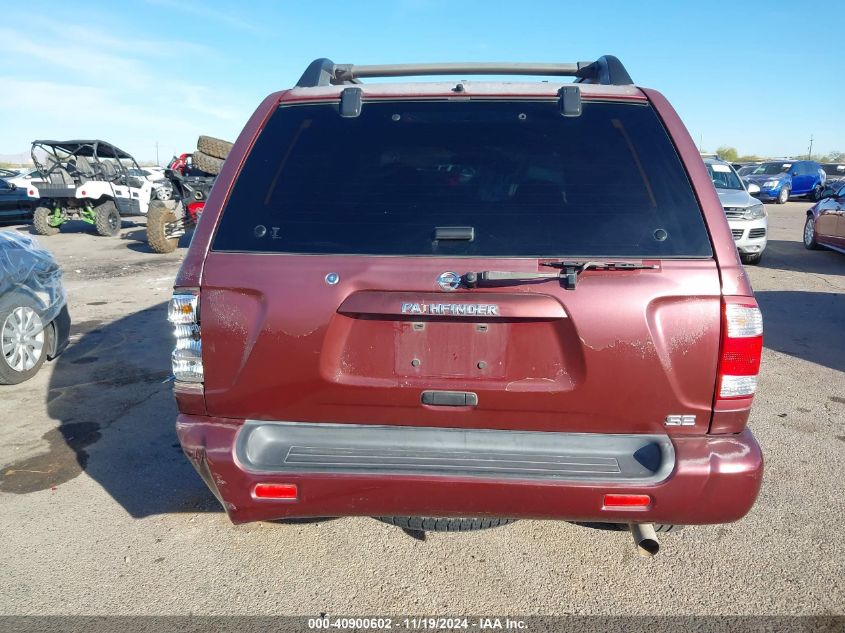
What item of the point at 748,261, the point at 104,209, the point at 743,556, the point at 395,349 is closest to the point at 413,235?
the point at 395,349

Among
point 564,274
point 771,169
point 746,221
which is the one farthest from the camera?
Result: point 771,169

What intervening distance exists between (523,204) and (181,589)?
225 cm

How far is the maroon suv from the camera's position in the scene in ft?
7.00

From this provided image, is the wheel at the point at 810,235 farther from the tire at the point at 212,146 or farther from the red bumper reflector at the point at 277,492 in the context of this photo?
the red bumper reflector at the point at 277,492

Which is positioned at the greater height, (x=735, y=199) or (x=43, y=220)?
(x=735, y=199)

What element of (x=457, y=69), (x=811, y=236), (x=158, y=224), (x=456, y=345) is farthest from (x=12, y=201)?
(x=811, y=236)

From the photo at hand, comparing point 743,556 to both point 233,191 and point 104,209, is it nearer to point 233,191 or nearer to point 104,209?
point 233,191

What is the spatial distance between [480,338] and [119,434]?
325 centimetres

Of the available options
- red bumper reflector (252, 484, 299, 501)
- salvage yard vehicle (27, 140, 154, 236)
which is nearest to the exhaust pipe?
red bumper reflector (252, 484, 299, 501)

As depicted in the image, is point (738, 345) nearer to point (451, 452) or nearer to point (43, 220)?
point (451, 452)

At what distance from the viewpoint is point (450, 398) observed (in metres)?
2.23

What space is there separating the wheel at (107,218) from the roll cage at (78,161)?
0.80m

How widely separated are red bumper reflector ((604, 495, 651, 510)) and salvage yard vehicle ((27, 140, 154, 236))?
1613 centimetres

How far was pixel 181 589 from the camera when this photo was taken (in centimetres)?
265
